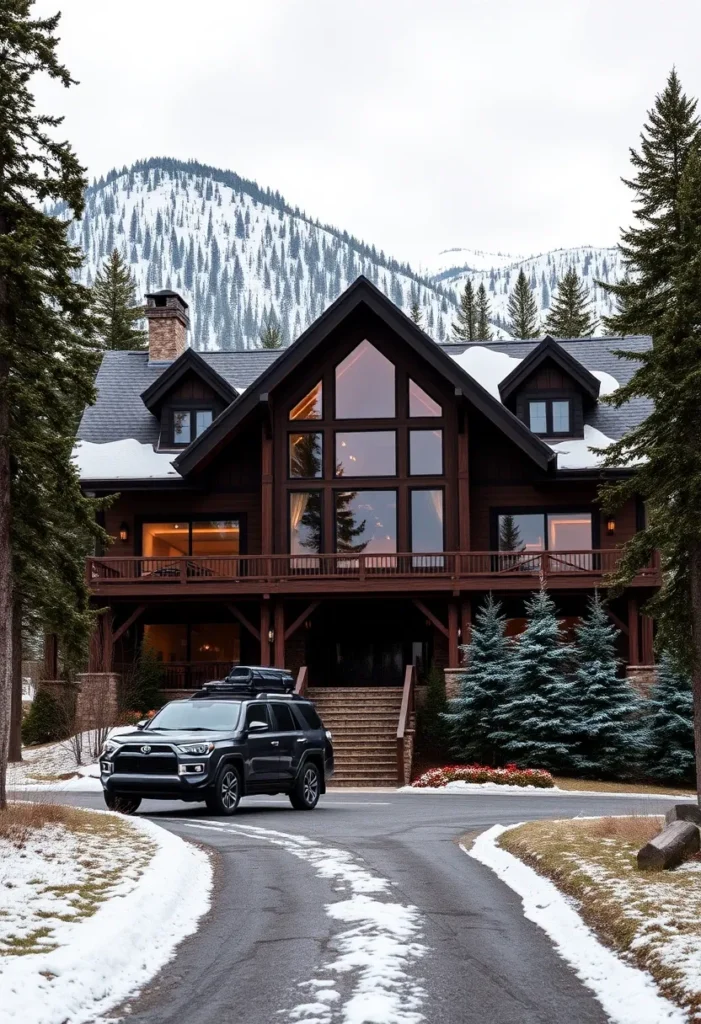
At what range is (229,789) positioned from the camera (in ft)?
61.6

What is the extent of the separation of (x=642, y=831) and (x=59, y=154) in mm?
10707

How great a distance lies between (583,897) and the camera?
35.1ft

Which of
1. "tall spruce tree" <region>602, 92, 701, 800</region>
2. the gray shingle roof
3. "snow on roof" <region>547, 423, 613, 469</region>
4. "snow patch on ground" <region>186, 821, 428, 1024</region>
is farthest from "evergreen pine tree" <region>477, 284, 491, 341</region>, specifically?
"snow patch on ground" <region>186, 821, 428, 1024</region>

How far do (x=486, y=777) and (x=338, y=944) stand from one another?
746 inches

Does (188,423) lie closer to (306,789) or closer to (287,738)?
(306,789)

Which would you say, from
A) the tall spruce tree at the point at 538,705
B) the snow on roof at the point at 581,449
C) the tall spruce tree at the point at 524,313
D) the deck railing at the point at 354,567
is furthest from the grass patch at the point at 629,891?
the tall spruce tree at the point at 524,313

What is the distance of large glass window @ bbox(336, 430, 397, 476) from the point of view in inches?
1442

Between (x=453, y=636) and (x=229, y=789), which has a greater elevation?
(x=453, y=636)

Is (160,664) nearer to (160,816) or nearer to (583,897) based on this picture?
(160,816)

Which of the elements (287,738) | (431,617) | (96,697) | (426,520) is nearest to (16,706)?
(96,697)

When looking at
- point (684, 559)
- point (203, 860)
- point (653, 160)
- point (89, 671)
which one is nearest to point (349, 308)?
point (89, 671)

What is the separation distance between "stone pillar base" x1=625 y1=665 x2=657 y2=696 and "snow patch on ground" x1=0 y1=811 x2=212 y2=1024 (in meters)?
20.9

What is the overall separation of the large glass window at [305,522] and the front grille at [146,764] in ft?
59.6

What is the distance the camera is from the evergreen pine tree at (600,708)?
2962cm
